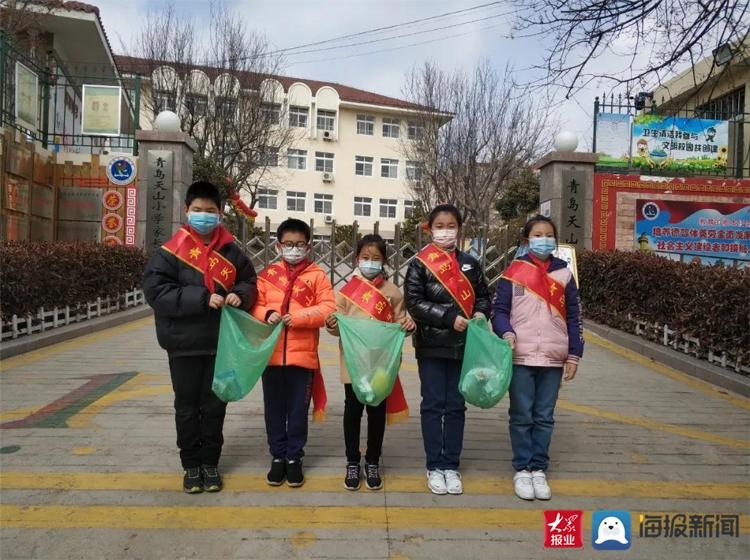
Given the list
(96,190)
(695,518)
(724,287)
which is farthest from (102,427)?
(96,190)

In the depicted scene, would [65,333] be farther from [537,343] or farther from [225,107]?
[225,107]

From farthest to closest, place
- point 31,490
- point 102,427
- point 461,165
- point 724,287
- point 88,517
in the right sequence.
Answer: point 461,165 < point 724,287 < point 102,427 < point 31,490 < point 88,517

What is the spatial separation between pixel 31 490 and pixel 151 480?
58 centimetres

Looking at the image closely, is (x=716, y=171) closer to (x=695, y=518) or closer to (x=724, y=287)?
(x=724, y=287)

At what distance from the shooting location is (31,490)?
9.78 feet

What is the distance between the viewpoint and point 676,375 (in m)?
6.12

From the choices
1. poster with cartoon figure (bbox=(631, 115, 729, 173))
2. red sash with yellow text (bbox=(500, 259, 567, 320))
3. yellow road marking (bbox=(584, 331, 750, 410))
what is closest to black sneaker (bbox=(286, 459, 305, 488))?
red sash with yellow text (bbox=(500, 259, 567, 320))

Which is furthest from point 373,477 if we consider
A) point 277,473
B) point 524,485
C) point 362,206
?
point 362,206

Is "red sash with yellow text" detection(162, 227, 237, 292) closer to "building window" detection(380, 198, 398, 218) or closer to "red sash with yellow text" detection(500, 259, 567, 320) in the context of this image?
"red sash with yellow text" detection(500, 259, 567, 320)

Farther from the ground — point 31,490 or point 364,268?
point 364,268

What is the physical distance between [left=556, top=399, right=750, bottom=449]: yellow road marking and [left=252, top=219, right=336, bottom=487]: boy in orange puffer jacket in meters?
2.63

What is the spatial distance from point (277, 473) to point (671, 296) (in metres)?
5.74

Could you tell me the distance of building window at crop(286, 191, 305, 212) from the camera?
31458mm

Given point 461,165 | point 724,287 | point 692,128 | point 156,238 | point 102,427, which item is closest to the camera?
point 102,427
